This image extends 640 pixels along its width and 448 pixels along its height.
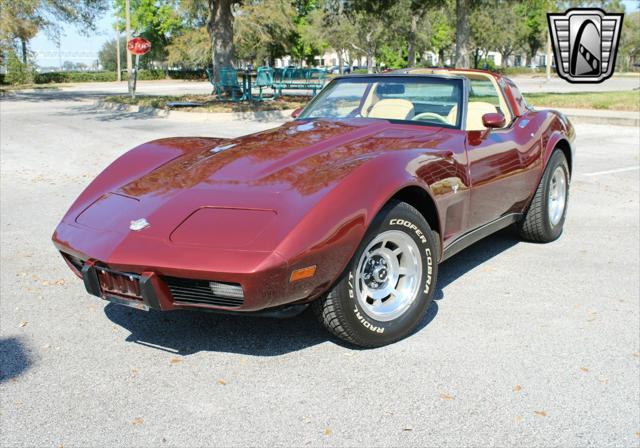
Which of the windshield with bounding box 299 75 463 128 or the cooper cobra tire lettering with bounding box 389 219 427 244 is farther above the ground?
the windshield with bounding box 299 75 463 128

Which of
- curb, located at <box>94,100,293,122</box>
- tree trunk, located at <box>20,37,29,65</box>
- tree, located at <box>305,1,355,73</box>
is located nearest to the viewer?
curb, located at <box>94,100,293,122</box>

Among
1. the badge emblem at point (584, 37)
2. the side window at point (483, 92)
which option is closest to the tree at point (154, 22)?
the badge emblem at point (584, 37)

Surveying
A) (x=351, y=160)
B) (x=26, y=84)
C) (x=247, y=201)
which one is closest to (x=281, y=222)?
(x=247, y=201)

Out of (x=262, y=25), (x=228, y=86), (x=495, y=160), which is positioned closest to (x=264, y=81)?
(x=228, y=86)

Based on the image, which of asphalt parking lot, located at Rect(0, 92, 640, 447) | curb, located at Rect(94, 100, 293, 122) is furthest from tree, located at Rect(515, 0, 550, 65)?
asphalt parking lot, located at Rect(0, 92, 640, 447)

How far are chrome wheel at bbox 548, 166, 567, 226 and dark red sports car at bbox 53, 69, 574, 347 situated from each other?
67cm

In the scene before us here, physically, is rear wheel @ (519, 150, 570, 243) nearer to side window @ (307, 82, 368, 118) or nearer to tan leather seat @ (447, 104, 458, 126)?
tan leather seat @ (447, 104, 458, 126)

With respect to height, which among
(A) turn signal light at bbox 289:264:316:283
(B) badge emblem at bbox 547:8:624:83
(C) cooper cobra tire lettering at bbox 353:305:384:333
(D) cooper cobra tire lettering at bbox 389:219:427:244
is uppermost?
(B) badge emblem at bbox 547:8:624:83

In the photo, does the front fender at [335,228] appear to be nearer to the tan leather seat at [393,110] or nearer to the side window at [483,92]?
the tan leather seat at [393,110]

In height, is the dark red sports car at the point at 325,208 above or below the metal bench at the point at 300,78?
below

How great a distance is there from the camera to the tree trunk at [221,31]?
2088 centimetres

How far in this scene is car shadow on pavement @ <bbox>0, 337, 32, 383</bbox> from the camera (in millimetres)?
3401

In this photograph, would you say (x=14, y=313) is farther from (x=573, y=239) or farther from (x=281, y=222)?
(x=573, y=239)

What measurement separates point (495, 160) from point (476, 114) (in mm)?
436
